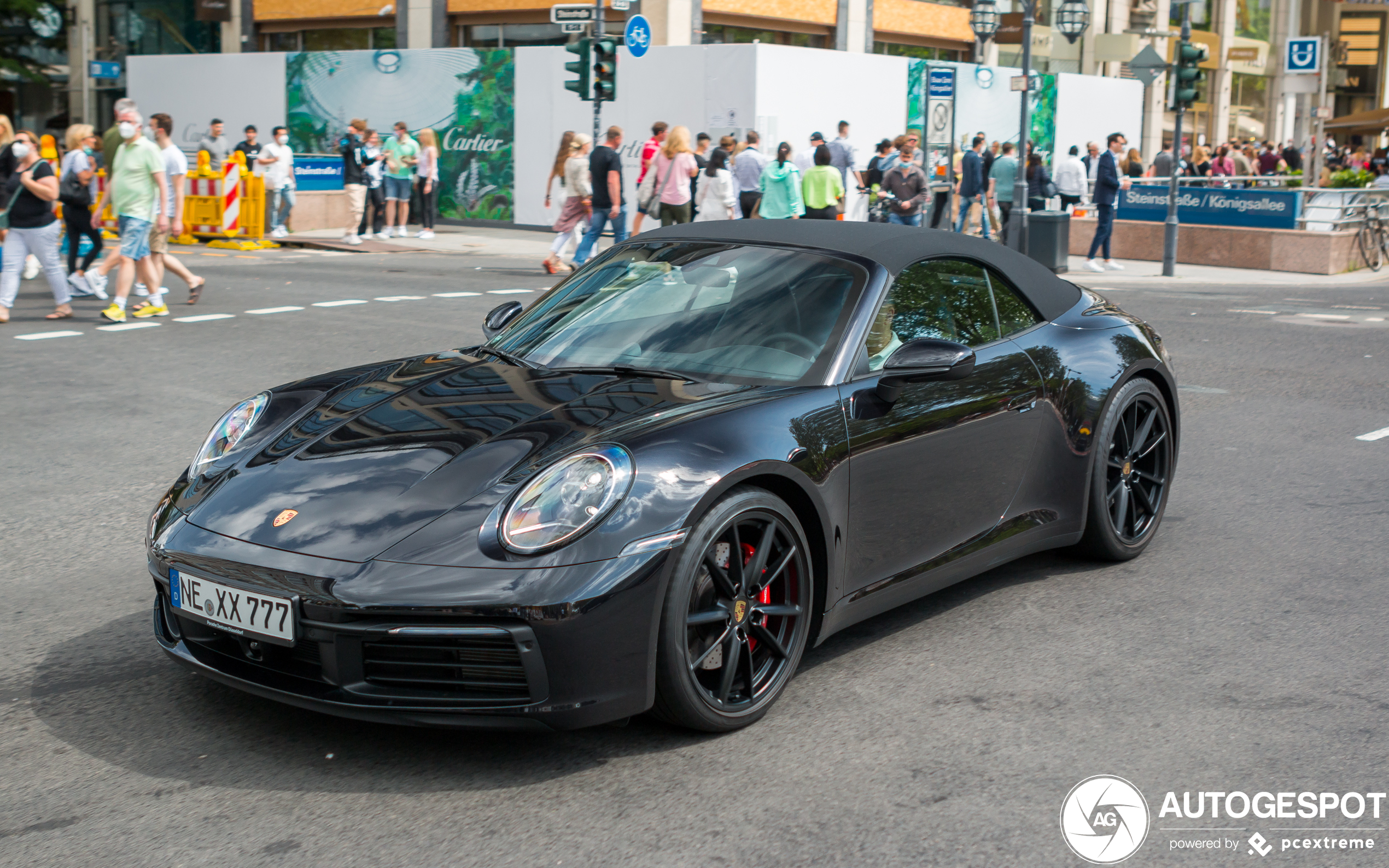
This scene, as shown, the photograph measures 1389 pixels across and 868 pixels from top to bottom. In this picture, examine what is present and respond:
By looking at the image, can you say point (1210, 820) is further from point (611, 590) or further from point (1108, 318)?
point (1108, 318)

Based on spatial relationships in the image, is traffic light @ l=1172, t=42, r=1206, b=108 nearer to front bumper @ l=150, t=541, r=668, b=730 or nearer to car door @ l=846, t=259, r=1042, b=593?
car door @ l=846, t=259, r=1042, b=593

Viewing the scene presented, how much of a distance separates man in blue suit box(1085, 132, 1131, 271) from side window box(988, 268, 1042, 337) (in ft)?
52.1

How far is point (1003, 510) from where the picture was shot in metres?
4.88

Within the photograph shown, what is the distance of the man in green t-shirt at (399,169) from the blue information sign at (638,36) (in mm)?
4080

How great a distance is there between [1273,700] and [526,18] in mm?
30156

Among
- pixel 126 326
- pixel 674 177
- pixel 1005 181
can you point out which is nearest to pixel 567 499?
pixel 126 326

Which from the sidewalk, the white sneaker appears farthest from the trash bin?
the white sneaker

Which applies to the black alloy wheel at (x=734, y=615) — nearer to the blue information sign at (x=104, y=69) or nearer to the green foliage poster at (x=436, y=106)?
the green foliage poster at (x=436, y=106)

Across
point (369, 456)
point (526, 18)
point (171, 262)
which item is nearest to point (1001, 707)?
point (369, 456)

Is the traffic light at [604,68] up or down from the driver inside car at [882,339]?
up

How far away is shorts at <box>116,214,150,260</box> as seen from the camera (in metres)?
12.4

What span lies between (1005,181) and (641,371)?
59.9ft

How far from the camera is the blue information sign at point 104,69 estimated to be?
40844 mm

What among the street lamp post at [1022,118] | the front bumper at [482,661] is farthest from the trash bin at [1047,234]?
the front bumper at [482,661]
